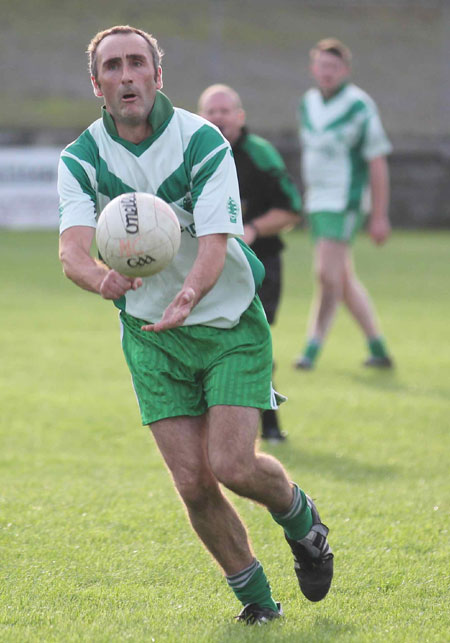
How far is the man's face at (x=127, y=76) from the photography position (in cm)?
402

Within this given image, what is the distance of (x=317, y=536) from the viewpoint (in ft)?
14.3

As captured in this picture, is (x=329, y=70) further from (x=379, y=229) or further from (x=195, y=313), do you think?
(x=195, y=313)

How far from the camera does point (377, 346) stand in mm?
10047

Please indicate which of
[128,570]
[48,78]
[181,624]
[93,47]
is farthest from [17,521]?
[48,78]

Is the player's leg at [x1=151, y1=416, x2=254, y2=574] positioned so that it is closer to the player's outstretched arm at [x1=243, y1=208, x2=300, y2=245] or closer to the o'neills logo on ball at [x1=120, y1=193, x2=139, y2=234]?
the o'neills logo on ball at [x1=120, y1=193, x2=139, y2=234]

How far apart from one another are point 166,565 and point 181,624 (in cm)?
75

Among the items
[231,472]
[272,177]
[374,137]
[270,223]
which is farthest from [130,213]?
[374,137]

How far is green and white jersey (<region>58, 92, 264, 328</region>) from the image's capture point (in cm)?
406

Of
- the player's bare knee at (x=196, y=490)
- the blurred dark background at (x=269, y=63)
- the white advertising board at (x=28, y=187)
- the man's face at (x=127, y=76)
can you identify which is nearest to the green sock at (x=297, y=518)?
the player's bare knee at (x=196, y=490)

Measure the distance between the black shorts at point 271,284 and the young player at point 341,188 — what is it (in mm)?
2639

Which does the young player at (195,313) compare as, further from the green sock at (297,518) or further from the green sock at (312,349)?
the green sock at (312,349)

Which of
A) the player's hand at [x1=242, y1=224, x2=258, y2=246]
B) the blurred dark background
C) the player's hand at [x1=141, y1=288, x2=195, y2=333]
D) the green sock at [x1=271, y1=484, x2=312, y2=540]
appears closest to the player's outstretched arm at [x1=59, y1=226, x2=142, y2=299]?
the player's hand at [x1=141, y1=288, x2=195, y2=333]

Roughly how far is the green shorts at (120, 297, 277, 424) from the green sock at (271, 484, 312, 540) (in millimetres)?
397

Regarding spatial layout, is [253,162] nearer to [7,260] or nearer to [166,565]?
[166,565]
